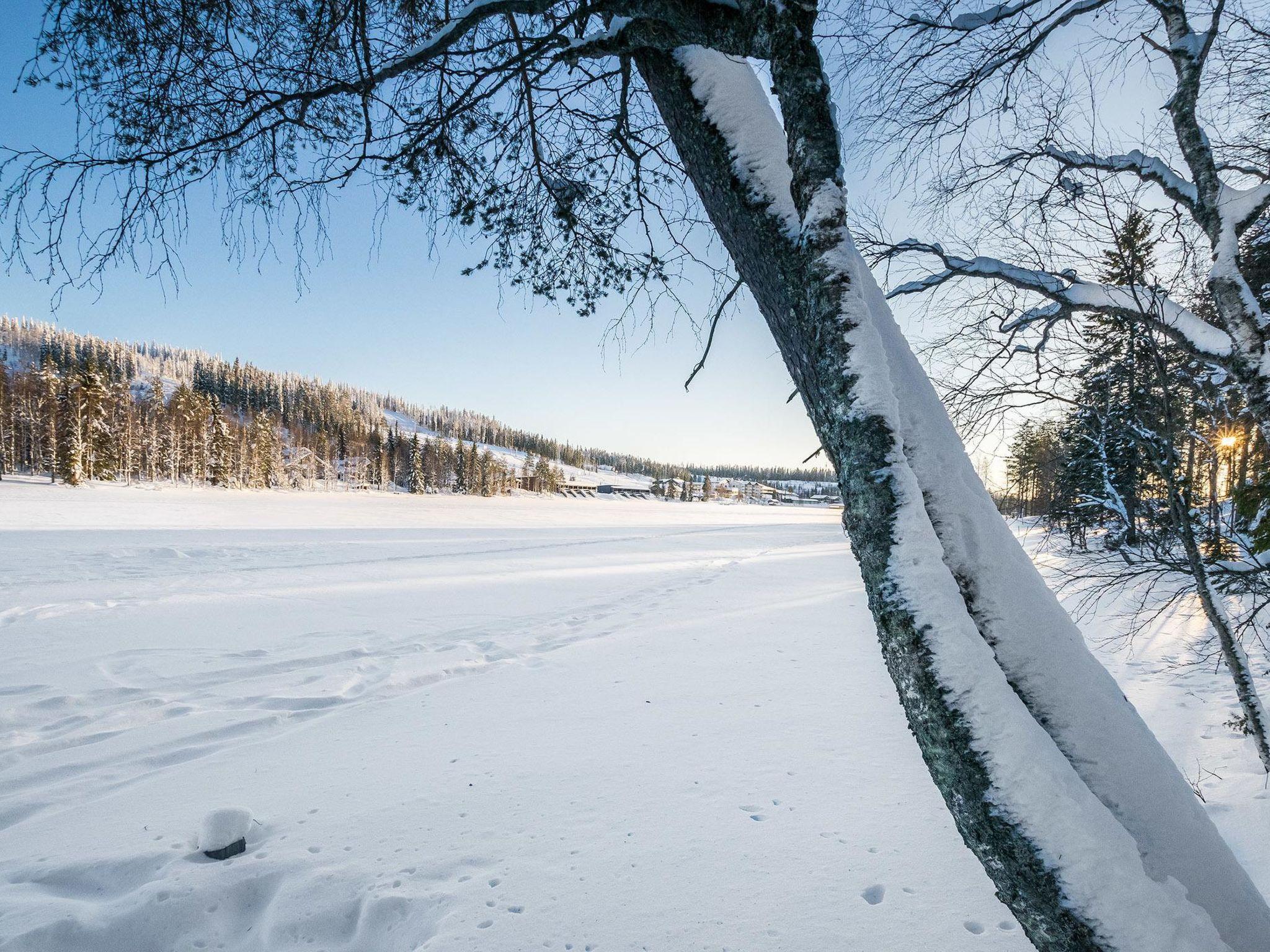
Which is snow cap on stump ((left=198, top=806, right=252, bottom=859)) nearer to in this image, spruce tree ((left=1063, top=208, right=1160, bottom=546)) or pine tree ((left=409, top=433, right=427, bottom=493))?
spruce tree ((left=1063, top=208, right=1160, bottom=546))

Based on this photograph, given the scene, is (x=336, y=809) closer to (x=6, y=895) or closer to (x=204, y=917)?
(x=204, y=917)

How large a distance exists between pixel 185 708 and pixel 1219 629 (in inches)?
273

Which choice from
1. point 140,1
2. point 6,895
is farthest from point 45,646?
point 140,1

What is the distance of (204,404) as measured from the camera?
161 ft

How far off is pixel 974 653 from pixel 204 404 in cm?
6394

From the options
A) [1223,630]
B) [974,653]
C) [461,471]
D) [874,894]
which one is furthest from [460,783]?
[461,471]

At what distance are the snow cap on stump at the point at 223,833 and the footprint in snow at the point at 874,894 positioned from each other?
106 inches

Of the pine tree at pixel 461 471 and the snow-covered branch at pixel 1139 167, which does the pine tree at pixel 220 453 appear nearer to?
the pine tree at pixel 461 471

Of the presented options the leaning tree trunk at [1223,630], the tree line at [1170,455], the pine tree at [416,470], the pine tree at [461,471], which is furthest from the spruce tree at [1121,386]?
the pine tree at [461,471]

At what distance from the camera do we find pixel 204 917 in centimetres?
196

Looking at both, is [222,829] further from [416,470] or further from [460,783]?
[416,470]

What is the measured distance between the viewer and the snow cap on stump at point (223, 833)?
2.24 metres

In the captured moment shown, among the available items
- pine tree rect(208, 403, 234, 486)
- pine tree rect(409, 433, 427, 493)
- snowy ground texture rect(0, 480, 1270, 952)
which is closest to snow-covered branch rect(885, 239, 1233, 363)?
snowy ground texture rect(0, 480, 1270, 952)

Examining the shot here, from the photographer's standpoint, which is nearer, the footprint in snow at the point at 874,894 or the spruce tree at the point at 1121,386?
the footprint in snow at the point at 874,894
